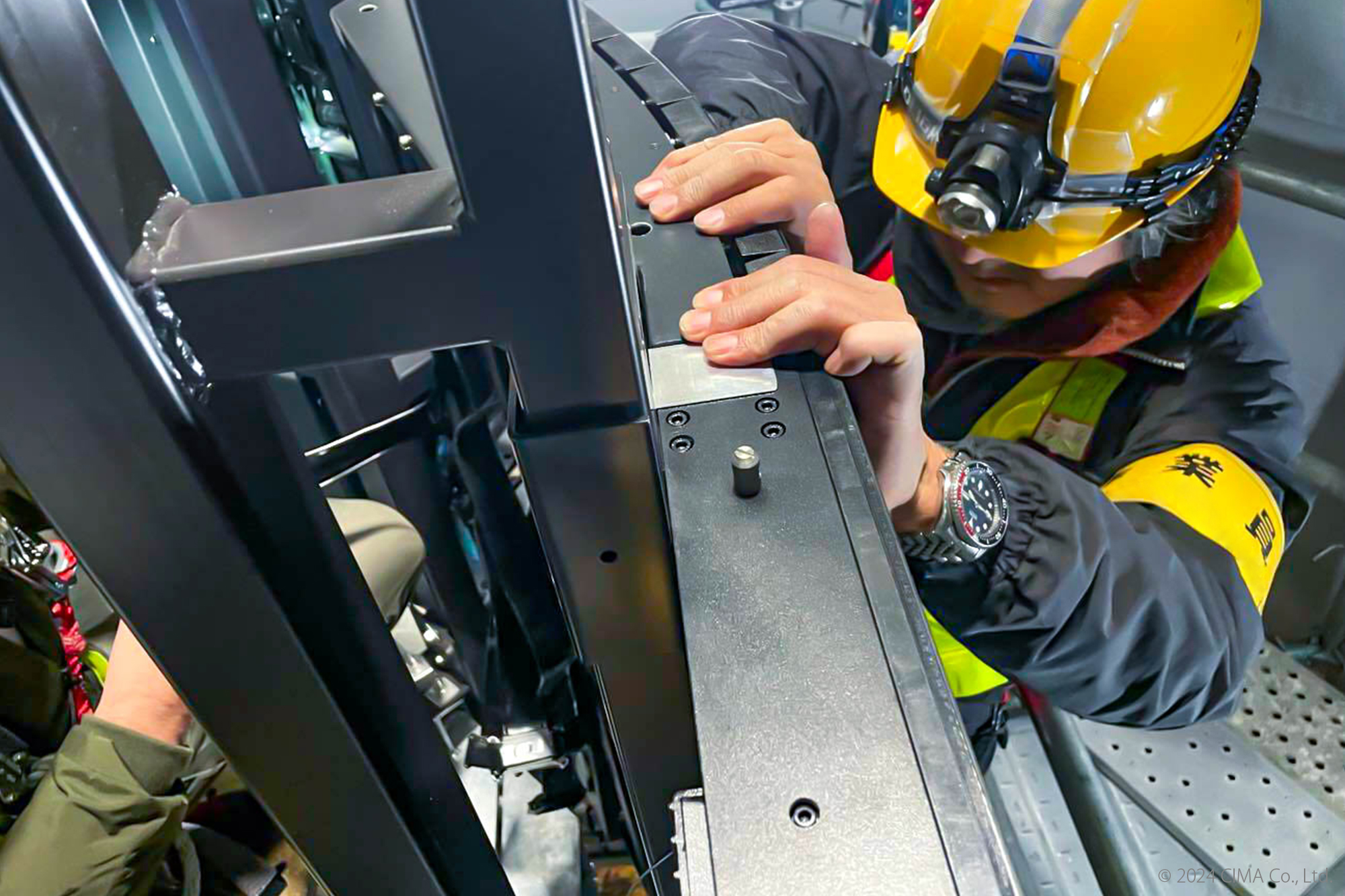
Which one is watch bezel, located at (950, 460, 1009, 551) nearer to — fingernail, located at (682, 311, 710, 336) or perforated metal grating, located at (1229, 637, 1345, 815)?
fingernail, located at (682, 311, 710, 336)

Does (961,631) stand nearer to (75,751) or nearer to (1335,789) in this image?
(75,751)

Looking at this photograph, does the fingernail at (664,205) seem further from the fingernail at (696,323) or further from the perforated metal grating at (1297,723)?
the perforated metal grating at (1297,723)

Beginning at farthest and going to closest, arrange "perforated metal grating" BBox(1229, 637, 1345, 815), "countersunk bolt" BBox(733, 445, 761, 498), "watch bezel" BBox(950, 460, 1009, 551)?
"perforated metal grating" BBox(1229, 637, 1345, 815), "watch bezel" BBox(950, 460, 1009, 551), "countersunk bolt" BBox(733, 445, 761, 498)

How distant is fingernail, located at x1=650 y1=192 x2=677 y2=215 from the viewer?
69 centimetres

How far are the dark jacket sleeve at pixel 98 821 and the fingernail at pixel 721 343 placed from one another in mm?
673

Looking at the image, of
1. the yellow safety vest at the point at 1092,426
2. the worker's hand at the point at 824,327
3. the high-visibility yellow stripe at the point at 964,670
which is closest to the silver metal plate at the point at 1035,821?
the high-visibility yellow stripe at the point at 964,670

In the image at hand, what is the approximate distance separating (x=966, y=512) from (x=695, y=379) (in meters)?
0.37

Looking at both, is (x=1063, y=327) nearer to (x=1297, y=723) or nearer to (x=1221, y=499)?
(x=1221, y=499)

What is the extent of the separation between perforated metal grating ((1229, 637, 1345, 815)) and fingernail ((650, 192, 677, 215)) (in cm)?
150

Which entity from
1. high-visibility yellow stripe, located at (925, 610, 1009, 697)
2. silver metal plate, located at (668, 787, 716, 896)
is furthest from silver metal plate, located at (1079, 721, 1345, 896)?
silver metal plate, located at (668, 787, 716, 896)

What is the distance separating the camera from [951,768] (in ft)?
1.16

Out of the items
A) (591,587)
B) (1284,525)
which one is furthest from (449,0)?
(1284,525)

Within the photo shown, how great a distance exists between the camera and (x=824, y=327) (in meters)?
0.58

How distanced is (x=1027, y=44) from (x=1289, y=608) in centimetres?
137
